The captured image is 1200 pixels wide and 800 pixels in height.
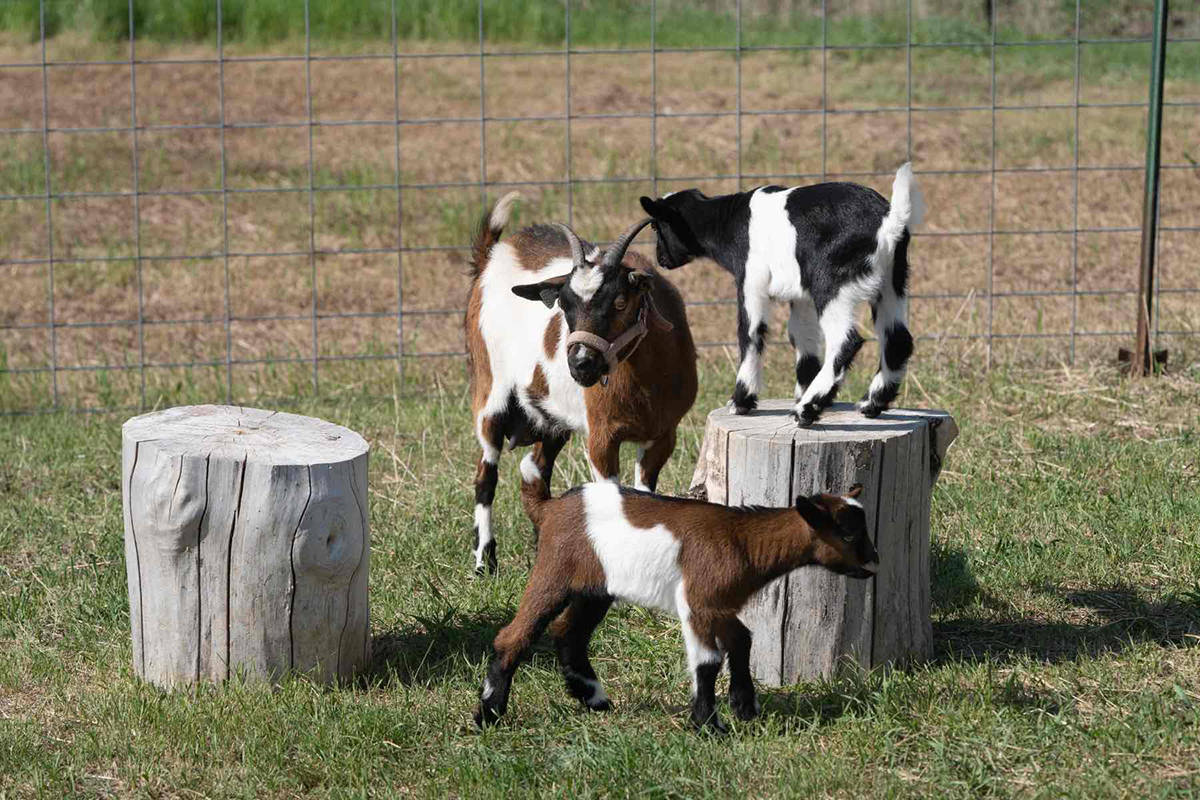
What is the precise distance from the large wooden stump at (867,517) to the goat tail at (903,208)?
0.61 m

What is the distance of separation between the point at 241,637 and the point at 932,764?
6.56 ft

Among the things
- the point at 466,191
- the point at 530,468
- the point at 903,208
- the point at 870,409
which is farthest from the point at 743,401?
the point at 466,191

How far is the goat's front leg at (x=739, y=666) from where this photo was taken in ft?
13.0

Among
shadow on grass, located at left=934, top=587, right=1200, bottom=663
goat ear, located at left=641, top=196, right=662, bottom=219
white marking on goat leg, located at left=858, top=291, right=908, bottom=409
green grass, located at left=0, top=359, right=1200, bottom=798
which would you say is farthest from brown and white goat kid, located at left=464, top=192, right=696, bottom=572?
shadow on grass, located at left=934, top=587, right=1200, bottom=663

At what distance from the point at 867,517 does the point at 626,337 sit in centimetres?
90

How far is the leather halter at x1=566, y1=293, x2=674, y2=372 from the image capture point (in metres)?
4.44

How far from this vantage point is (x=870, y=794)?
12.5 feet

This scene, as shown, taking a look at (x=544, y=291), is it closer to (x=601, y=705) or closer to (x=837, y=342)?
(x=837, y=342)

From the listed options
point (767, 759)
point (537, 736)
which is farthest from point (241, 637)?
point (767, 759)

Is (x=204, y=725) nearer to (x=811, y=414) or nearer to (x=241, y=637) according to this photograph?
(x=241, y=637)

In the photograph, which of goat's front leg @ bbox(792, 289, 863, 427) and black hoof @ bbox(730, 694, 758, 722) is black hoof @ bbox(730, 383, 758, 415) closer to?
goat's front leg @ bbox(792, 289, 863, 427)

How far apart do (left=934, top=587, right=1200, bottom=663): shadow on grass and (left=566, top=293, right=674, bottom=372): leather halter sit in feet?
4.53

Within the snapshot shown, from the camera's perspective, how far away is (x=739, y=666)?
4023 millimetres

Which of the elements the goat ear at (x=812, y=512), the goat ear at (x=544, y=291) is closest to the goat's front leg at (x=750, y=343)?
the goat ear at (x=544, y=291)
